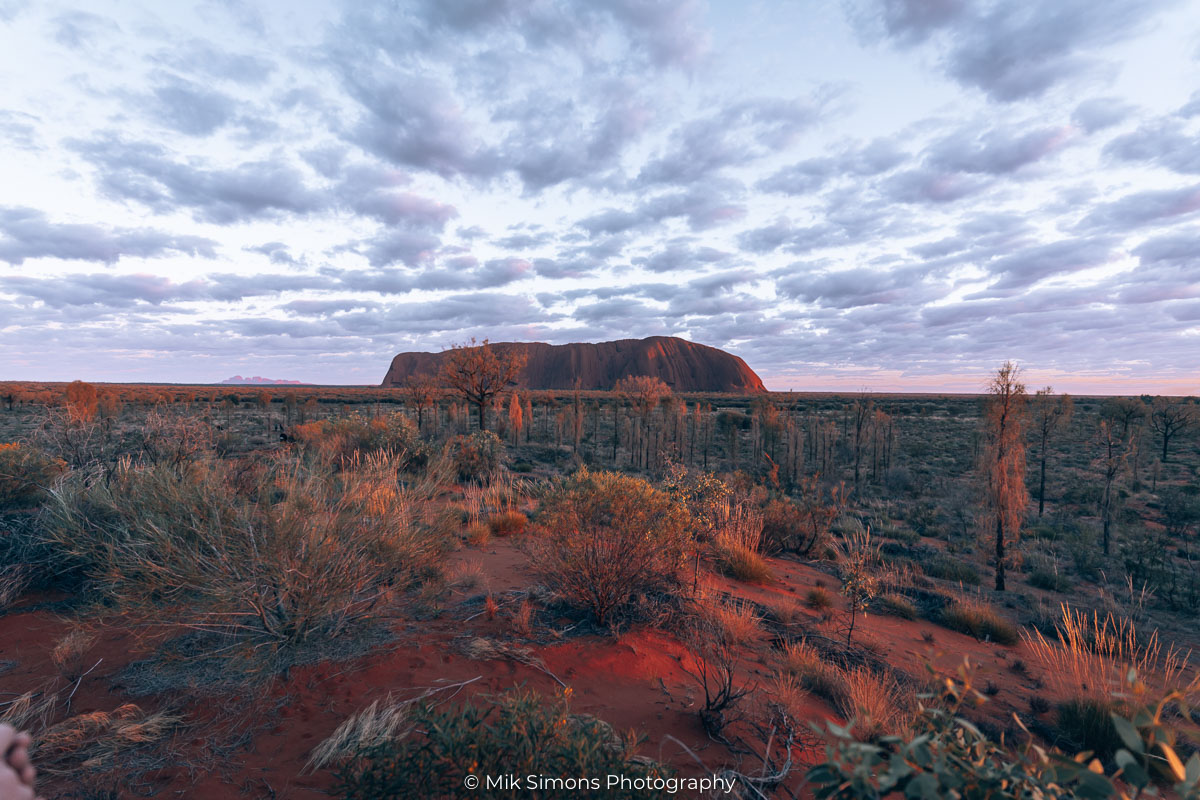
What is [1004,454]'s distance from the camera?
8.77m

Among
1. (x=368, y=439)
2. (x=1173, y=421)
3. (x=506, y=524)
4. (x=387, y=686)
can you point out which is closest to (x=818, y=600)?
(x=506, y=524)

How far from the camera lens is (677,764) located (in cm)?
353

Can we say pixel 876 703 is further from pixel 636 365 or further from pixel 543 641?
pixel 636 365

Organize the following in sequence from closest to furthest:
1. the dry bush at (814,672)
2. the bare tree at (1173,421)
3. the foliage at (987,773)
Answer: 1. the foliage at (987,773)
2. the dry bush at (814,672)
3. the bare tree at (1173,421)

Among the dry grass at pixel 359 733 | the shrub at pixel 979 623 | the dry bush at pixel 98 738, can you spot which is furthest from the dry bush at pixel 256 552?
the shrub at pixel 979 623

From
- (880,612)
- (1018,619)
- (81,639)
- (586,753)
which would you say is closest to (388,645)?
(81,639)

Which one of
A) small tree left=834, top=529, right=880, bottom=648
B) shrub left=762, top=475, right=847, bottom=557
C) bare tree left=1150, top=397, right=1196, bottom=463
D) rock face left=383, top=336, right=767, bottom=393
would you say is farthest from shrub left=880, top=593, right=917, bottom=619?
rock face left=383, top=336, right=767, bottom=393

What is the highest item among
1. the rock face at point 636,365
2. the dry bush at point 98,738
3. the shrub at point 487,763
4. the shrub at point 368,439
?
the rock face at point 636,365

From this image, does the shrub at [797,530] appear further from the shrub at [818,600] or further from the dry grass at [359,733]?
the dry grass at [359,733]

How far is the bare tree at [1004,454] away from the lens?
28.2 feet

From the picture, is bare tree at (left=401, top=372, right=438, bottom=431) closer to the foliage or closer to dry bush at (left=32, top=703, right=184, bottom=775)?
dry bush at (left=32, top=703, right=184, bottom=775)

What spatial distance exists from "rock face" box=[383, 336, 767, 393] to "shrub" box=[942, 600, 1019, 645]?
365 feet

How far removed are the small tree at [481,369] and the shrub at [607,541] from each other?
13.9 m


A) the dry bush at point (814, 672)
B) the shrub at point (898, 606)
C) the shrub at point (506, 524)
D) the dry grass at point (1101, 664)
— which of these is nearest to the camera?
the dry bush at point (814, 672)
